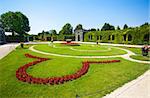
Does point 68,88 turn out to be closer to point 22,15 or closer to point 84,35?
point 84,35

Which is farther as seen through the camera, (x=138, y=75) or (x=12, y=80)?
(x=138, y=75)

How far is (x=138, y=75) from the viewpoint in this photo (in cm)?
1036

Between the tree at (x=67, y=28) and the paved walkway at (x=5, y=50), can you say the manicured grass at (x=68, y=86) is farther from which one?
the tree at (x=67, y=28)

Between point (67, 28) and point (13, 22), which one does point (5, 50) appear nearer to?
point (13, 22)

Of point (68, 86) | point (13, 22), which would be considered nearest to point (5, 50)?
point (68, 86)

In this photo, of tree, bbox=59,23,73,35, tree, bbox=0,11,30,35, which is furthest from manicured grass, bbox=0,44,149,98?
tree, bbox=59,23,73,35

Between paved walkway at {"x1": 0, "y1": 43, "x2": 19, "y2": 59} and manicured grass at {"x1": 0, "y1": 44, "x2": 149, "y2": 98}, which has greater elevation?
paved walkway at {"x1": 0, "y1": 43, "x2": 19, "y2": 59}

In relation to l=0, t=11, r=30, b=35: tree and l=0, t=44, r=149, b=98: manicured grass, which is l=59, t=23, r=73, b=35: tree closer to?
l=0, t=11, r=30, b=35: tree

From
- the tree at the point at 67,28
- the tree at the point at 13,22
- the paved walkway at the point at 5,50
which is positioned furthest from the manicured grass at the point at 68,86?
the tree at the point at 67,28

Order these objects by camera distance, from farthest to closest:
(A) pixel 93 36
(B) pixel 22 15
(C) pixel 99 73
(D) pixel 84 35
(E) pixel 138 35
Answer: (B) pixel 22 15 → (D) pixel 84 35 → (A) pixel 93 36 → (E) pixel 138 35 → (C) pixel 99 73

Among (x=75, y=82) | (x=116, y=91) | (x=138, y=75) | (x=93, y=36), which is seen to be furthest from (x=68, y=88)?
(x=93, y=36)

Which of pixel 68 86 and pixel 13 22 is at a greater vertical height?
pixel 13 22

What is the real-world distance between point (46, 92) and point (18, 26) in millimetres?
57118

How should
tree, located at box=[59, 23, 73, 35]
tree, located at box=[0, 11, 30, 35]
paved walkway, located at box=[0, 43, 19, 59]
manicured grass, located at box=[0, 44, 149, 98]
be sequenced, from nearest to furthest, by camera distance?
1. manicured grass, located at box=[0, 44, 149, 98]
2. paved walkway, located at box=[0, 43, 19, 59]
3. tree, located at box=[0, 11, 30, 35]
4. tree, located at box=[59, 23, 73, 35]
